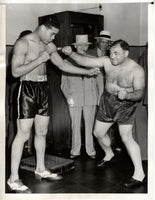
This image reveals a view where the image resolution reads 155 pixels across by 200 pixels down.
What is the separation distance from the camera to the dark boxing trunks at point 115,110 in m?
1.20

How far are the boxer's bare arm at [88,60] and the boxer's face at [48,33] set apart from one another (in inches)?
2.3

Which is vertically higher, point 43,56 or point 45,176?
point 43,56

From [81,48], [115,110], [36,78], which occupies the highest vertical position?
[81,48]

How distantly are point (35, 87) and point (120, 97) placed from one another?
282mm

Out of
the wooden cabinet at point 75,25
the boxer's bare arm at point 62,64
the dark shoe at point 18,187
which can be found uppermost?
the wooden cabinet at point 75,25

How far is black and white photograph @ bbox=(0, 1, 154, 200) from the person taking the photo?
1.16m

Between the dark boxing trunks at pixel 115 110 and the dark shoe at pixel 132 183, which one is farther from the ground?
the dark boxing trunks at pixel 115 110

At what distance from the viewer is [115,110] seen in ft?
3.96

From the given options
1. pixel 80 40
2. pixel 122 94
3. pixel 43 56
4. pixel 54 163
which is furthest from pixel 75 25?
pixel 54 163

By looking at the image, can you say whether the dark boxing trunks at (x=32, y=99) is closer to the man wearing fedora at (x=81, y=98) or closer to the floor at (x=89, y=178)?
the man wearing fedora at (x=81, y=98)

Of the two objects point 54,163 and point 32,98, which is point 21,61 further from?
point 54,163

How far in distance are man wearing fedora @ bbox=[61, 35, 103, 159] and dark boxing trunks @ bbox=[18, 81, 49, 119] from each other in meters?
0.08

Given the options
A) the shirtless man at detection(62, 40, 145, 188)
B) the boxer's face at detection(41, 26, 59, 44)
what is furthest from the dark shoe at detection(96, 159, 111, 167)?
the boxer's face at detection(41, 26, 59, 44)

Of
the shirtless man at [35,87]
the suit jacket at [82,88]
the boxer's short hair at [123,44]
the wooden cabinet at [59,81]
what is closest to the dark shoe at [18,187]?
the shirtless man at [35,87]
